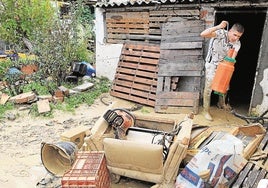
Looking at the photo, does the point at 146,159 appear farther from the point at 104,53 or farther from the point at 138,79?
the point at 104,53

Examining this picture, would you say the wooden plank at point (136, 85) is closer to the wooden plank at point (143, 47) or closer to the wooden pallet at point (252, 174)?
the wooden plank at point (143, 47)

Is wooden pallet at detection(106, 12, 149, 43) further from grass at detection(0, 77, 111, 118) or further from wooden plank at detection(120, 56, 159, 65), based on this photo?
grass at detection(0, 77, 111, 118)

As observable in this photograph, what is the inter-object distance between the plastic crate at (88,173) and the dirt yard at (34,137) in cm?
50

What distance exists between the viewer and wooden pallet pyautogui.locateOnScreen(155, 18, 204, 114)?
22.2 feet

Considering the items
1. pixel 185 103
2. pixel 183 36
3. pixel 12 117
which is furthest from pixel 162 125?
pixel 12 117

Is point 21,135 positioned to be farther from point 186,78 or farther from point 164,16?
point 164,16

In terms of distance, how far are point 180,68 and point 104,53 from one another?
3028 millimetres

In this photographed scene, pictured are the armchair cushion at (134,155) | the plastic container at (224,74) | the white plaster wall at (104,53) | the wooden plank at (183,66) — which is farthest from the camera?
the white plaster wall at (104,53)

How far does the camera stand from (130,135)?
4.26 meters

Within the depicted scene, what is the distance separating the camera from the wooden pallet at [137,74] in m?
7.34

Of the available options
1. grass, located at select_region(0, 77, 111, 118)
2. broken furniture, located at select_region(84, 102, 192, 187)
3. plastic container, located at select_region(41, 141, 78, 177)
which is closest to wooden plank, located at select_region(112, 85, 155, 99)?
grass, located at select_region(0, 77, 111, 118)

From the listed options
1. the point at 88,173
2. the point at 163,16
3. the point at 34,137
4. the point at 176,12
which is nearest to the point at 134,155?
the point at 88,173

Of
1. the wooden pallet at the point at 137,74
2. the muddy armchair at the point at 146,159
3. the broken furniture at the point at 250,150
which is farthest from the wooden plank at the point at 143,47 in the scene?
the muddy armchair at the point at 146,159

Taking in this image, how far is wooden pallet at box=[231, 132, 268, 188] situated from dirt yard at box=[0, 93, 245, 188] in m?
1.35
